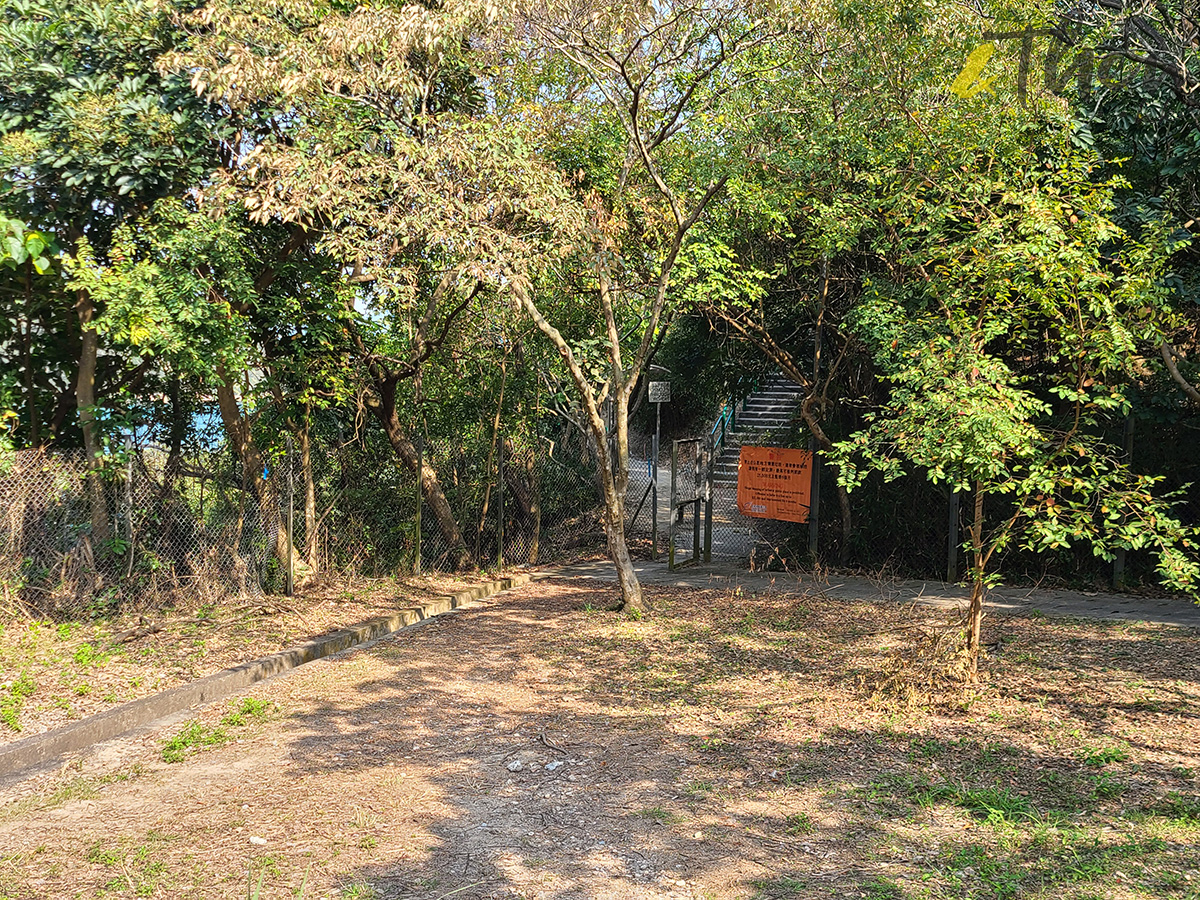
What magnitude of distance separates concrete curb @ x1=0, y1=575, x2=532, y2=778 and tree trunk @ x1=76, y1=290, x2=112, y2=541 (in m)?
2.48

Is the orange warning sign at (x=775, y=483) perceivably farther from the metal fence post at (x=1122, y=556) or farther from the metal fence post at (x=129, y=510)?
the metal fence post at (x=129, y=510)

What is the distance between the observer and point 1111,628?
30.4 ft

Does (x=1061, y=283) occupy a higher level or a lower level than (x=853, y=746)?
higher

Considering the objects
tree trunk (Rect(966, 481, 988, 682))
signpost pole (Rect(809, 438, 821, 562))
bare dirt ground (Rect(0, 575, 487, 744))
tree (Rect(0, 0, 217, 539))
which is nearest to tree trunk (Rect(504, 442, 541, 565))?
bare dirt ground (Rect(0, 575, 487, 744))

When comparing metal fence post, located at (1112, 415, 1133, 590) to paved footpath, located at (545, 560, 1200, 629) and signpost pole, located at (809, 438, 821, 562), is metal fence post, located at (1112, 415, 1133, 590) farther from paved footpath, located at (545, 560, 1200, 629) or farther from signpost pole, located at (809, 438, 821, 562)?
signpost pole, located at (809, 438, 821, 562)

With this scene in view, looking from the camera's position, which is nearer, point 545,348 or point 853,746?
point 853,746

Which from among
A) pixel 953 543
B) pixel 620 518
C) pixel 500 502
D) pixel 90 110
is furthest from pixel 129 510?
pixel 953 543

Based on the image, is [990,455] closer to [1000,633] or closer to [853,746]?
[853,746]

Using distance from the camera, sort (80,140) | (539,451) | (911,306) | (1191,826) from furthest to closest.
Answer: (539,451), (911,306), (80,140), (1191,826)

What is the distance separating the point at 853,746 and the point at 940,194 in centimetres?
544

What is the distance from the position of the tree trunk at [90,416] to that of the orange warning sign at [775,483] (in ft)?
26.8

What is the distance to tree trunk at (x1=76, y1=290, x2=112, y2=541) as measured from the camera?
29.7ft

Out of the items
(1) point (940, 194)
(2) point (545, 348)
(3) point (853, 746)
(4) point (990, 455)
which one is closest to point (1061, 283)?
(4) point (990, 455)

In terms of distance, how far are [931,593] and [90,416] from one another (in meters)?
9.62
